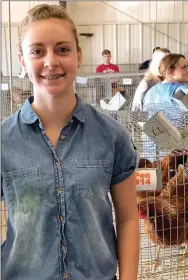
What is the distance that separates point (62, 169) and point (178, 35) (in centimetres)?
574

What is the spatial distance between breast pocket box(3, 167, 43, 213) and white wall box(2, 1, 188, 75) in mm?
5486

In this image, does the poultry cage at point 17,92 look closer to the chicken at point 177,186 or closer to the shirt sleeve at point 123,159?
the chicken at point 177,186

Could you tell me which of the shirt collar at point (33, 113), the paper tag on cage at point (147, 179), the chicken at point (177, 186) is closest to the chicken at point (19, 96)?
the chicken at point (177, 186)

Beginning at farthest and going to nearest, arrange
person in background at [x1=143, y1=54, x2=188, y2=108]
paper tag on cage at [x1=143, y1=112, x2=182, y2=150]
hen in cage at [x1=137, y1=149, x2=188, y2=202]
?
person in background at [x1=143, y1=54, x2=188, y2=108] < hen in cage at [x1=137, y1=149, x2=188, y2=202] < paper tag on cage at [x1=143, y1=112, x2=182, y2=150]

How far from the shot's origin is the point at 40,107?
73cm

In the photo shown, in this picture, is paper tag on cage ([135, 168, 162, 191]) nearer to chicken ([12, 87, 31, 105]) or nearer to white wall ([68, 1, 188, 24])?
chicken ([12, 87, 31, 105])

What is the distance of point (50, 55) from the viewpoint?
2.23ft

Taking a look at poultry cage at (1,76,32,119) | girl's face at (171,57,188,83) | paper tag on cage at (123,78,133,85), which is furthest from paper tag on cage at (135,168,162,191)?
paper tag on cage at (123,78,133,85)

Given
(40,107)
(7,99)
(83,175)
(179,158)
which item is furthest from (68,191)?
(7,99)

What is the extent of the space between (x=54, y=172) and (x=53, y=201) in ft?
0.16

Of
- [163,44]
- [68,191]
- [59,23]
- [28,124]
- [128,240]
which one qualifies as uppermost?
[163,44]

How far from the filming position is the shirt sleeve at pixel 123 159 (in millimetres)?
765

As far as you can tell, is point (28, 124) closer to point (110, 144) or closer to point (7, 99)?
point (110, 144)

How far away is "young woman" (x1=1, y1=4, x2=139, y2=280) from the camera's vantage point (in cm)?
69
